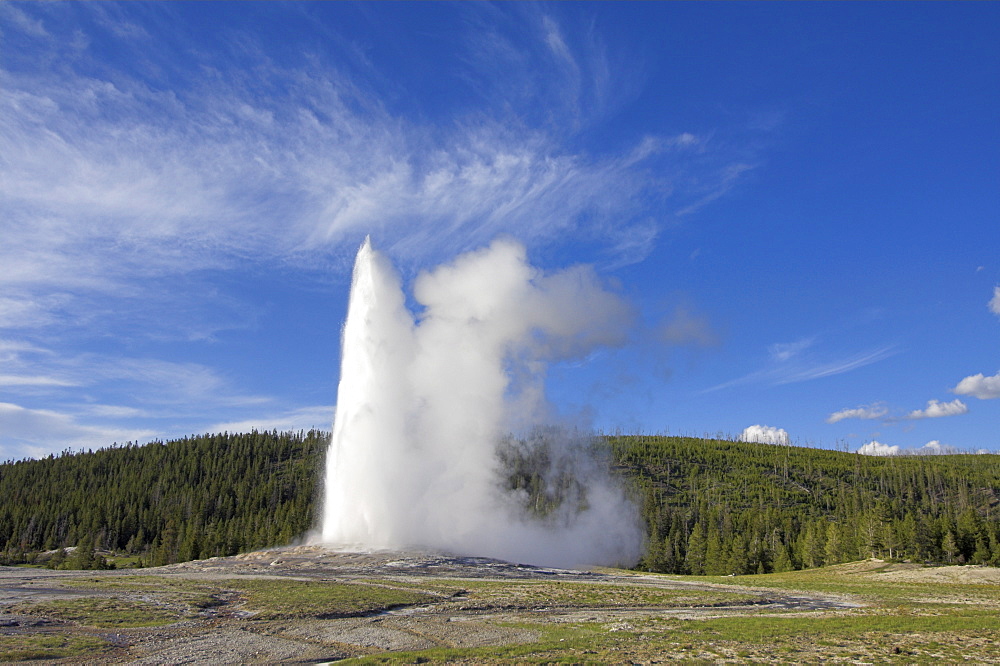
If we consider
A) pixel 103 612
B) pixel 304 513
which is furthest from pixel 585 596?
pixel 304 513

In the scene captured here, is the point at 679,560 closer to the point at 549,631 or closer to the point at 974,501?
the point at 549,631

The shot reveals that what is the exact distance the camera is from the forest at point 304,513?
86562mm

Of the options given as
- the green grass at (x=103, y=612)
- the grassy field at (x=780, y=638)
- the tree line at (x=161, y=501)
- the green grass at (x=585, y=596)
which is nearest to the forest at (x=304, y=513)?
the tree line at (x=161, y=501)

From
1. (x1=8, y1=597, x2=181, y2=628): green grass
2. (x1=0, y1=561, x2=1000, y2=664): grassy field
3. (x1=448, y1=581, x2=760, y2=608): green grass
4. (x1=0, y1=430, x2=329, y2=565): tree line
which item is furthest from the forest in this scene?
(x1=8, y1=597, x2=181, y2=628): green grass

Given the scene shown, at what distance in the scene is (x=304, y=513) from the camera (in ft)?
359

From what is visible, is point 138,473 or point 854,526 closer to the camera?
point 854,526

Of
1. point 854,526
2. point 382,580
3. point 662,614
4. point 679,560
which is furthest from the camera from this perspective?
point 679,560

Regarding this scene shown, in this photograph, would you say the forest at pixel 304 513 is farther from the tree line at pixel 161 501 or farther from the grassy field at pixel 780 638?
the grassy field at pixel 780 638

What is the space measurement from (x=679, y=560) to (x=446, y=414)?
51.2 metres

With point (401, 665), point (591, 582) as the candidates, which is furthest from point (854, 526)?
point (401, 665)

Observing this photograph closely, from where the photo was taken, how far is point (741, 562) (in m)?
88.0

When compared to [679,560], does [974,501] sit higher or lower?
higher

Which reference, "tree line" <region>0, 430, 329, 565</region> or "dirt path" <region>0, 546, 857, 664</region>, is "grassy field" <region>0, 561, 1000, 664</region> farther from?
"tree line" <region>0, 430, 329, 565</region>

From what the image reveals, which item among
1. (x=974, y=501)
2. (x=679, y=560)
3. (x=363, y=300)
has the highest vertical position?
(x=363, y=300)
